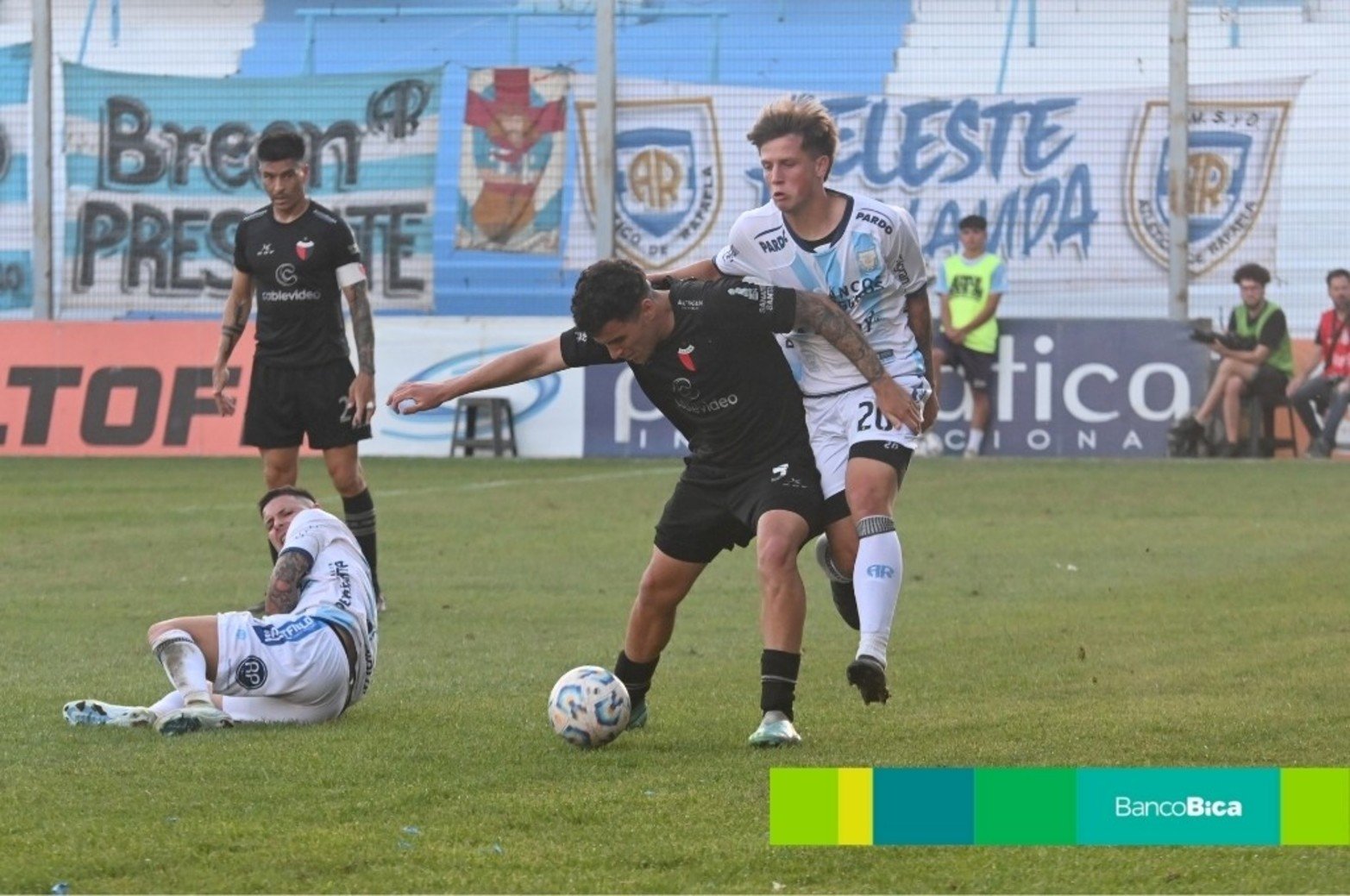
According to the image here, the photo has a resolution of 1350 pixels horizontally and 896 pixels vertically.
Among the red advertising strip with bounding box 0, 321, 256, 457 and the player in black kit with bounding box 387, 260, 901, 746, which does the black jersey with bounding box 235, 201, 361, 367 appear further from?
the red advertising strip with bounding box 0, 321, 256, 457

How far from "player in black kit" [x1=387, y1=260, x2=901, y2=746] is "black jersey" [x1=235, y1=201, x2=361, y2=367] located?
3.98m

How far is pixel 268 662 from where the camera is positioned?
6953 mm

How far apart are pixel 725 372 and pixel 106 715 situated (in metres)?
2.21

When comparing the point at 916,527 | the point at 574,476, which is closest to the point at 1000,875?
the point at 916,527

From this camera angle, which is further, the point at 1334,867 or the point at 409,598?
the point at 409,598

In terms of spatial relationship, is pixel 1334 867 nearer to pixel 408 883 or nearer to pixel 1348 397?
pixel 408 883

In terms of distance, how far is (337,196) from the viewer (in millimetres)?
22672

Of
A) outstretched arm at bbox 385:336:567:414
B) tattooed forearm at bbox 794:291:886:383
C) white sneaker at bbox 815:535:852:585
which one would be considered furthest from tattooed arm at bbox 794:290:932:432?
outstretched arm at bbox 385:336:567:414

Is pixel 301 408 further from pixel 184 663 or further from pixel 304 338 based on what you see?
pixel 184 663

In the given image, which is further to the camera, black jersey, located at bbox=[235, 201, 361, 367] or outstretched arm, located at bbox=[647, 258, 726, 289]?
black jersey, located at bbox=[235, 201, 361, 367]

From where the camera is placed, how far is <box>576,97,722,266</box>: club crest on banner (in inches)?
820

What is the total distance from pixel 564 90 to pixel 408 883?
17.2 metres

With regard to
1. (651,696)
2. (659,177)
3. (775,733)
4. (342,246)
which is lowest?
(651,696)

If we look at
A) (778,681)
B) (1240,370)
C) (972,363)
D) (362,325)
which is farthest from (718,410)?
(1240,370)
